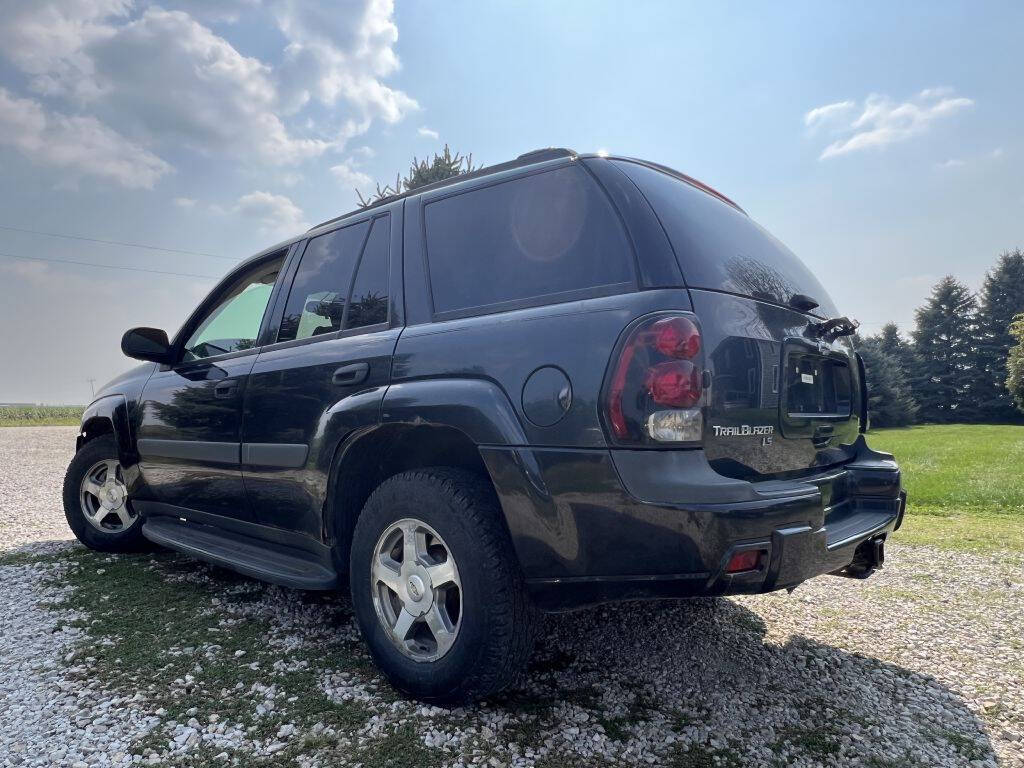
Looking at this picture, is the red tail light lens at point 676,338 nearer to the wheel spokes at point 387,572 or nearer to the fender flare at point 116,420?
the wheel spokes at point 387,572

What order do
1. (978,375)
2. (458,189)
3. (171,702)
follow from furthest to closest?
(978,375) → (458,189) → (171,702)

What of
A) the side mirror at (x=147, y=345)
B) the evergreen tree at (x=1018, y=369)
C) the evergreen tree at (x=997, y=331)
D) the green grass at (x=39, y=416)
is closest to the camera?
the side mirror at (x=147, y=345)

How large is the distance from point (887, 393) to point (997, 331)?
646 inches

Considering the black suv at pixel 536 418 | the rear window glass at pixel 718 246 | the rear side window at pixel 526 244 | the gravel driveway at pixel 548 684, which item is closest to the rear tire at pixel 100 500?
the gravel driveway at pixel 548 684

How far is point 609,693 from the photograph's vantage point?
7.93ft

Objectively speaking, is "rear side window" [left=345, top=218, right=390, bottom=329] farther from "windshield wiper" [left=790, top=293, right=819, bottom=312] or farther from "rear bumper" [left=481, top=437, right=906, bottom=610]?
"windshield wiper" [left=790, top=293, right=819, bottom=312]

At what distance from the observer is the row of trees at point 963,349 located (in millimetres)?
44281

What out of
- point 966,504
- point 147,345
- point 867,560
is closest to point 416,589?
point 867,560

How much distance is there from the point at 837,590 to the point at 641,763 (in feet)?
8.24

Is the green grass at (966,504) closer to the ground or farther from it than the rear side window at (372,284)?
closer to the ground

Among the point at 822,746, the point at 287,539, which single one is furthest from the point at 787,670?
Answer: the point at 287,539

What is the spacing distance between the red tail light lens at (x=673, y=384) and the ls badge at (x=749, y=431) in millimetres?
145

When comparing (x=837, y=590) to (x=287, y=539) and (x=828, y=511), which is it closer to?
(x=828, y=511)

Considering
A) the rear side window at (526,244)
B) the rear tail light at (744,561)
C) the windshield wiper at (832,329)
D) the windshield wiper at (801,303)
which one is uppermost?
the rear side window at (526,244)
